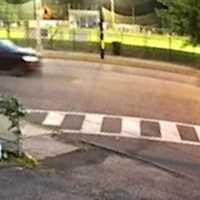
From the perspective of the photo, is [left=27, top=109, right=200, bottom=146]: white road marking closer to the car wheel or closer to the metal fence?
the car wheel

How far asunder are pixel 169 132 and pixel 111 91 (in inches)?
323

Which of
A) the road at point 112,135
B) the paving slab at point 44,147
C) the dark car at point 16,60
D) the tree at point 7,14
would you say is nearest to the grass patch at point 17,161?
the road at point 112,135

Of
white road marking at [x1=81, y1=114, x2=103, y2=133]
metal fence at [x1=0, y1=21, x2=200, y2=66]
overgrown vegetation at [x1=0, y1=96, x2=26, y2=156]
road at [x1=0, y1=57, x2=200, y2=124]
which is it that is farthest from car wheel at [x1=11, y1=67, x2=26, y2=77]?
overgrown vegetation at [x1=0, y1=96, x2=26, y2=156]

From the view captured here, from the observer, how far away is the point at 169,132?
18.9 metres

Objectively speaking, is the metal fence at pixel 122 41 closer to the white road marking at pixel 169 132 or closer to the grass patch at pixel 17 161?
the white road marking at pixel 169 132

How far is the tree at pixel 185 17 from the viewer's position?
35781 mm

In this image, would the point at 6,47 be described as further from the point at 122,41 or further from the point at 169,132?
the point at 122,41

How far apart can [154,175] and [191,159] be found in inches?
126

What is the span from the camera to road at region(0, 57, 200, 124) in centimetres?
2231

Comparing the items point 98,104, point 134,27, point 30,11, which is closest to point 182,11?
point 98,104

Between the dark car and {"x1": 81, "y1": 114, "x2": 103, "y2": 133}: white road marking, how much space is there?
29.7 feet

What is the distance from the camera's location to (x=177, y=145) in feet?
55.8

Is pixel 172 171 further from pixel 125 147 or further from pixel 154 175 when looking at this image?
pixel 125 147

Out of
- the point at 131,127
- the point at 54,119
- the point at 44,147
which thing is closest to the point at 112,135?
the point at 131,127
